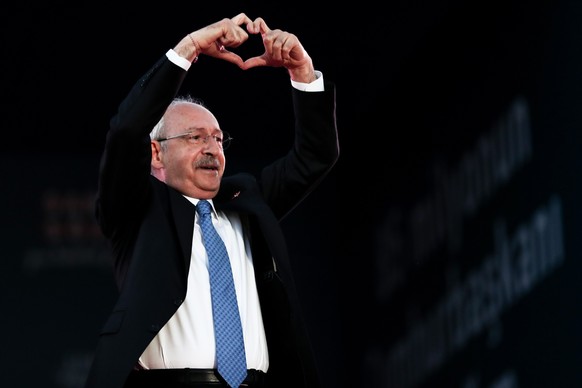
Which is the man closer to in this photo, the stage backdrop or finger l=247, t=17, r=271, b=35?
finger l=247, t=17, r=271, b=35

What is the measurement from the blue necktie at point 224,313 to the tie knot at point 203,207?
0.10 ft

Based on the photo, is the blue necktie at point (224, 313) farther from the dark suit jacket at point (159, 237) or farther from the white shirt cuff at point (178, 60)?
the white shirt cuff at point (178, 60)

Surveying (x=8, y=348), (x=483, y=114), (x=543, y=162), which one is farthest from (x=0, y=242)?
(x=543, y=162)

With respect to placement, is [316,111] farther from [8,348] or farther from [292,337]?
[8,348]

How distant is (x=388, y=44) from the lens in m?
5.80

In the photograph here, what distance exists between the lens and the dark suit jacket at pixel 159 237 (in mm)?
2562

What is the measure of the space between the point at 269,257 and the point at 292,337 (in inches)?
8.4

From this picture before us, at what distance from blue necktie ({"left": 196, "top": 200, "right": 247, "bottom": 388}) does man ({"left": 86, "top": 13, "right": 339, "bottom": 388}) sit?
0.08 feet

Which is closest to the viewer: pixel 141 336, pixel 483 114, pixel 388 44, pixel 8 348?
pixel 141 336

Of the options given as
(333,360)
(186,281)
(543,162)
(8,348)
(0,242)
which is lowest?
(333,360)

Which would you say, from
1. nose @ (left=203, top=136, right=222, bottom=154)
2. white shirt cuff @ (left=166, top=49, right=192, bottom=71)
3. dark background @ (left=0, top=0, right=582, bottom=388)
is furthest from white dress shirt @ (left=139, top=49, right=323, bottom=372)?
dark background @ (left=0, top=0, right=582, bottom=388)

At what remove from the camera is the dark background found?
14.1 ft

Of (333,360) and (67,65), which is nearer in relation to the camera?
(67,65)

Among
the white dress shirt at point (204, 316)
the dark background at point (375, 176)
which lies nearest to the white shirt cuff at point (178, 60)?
the white dress shirt at point (204, 316)
